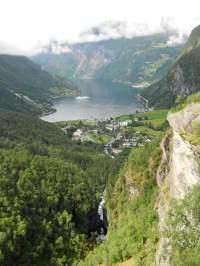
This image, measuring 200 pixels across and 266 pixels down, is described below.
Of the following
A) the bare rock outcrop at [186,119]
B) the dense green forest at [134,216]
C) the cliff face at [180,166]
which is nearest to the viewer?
the cliff face at [180,166]

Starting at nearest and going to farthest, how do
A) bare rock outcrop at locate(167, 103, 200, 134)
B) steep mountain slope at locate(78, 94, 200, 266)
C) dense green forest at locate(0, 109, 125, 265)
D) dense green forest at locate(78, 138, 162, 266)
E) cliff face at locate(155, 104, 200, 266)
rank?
steep mountain slope at locate(78, 94, 200, 266)
cliff face at locate(155, 104, 200, 266)
dense green forest at locate(78, 138, 162, 266)
bare rock outcrop at locate(167, 103, 200, 134)
dense green forest at locate(0, 109, 125, 265)

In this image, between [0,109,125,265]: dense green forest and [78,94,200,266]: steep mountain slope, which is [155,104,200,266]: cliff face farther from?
[0,109,125,265]: dense green forest

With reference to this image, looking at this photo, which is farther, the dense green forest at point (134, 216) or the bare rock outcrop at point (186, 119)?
the bare rock outcrop at point (186, 119)

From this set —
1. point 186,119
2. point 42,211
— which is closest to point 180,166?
point 186,119

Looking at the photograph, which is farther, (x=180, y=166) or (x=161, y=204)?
(x=161, y=204)

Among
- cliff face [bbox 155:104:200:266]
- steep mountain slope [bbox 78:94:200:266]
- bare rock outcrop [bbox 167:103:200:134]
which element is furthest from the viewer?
bare rock outcrop [bbox 167:103:200:134]

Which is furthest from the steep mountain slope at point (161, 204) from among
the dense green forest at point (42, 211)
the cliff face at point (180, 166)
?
the dense green forest at point (42, 211)

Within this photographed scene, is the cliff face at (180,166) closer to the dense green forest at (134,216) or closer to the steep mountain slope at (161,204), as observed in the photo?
the steep mountain slope at (161,204)

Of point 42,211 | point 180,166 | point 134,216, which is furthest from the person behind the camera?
point 42,211

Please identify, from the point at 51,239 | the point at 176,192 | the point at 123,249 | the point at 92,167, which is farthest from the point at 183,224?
the point at 92,167

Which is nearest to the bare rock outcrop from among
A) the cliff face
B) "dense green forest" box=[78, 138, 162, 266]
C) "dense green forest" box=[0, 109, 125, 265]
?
the cliff face

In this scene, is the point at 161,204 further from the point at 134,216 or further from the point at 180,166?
the point at 134,216


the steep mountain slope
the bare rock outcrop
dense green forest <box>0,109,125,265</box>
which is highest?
the bare rock outcrop
